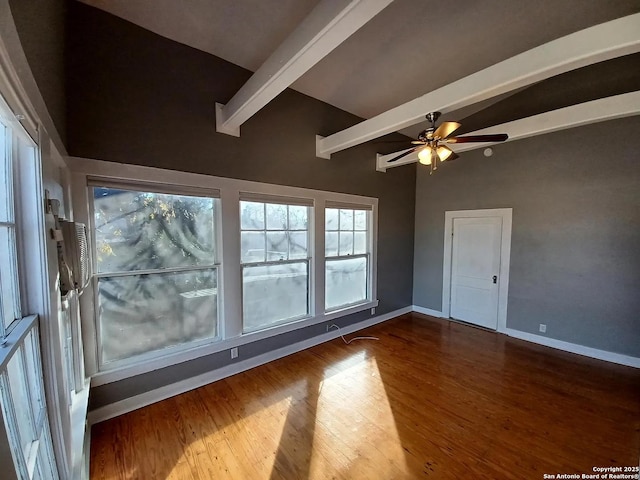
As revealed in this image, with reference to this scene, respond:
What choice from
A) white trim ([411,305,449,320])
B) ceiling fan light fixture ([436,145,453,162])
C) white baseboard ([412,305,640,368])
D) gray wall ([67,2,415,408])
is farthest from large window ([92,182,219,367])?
white baseboard ([412,305,640,368])

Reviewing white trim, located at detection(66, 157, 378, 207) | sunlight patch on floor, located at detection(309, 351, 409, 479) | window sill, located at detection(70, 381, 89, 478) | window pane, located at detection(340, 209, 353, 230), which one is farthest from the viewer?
window pane, located at detection(340, 209, 353, 230)

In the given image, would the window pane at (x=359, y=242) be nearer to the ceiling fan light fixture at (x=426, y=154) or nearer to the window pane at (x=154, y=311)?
the ceiling fan light fixture at (x=426, y=154)

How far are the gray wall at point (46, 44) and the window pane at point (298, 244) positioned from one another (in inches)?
87.8

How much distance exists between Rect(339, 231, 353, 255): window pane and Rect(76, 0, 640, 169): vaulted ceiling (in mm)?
1896

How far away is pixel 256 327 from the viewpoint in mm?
3027

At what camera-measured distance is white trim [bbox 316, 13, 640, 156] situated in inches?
62.3

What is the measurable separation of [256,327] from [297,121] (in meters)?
2.60

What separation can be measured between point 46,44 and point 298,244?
8.47 ft

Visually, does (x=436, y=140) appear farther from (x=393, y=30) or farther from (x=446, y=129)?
(x=393, y=30)

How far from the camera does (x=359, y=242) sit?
419 cm

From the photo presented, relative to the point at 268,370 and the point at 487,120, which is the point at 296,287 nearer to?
the point at 268,370

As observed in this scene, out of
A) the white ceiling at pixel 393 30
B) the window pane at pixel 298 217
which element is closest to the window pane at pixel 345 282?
the window pane at pixel 298 217

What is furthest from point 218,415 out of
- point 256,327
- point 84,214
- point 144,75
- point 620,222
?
point 620,222

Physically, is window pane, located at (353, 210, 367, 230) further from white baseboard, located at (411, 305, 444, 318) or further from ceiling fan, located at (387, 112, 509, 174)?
white baseboard, located at (411, 305, 444, 318)
